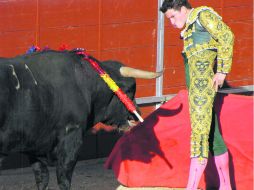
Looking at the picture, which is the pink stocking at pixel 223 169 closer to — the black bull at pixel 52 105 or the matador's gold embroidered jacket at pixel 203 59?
the matador's gold embroidered jacket at pixel 203 59

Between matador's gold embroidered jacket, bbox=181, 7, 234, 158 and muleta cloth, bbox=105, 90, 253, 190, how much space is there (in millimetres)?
840

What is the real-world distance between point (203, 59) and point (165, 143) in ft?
3.97

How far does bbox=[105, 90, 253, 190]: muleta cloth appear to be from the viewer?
7.50 meters

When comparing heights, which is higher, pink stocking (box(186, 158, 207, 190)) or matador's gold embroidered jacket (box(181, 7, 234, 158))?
matador's gold embroidered jacket (box(181, 7, 234, 158))

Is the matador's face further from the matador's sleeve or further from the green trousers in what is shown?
the green trousers

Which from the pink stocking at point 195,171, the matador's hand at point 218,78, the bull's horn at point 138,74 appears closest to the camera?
the matador's hand at point 218,78

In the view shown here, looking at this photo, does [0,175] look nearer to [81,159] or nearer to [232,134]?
[81,159]

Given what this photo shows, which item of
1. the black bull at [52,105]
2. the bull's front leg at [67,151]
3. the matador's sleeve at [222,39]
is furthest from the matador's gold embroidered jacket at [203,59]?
the bull's front leg at [67,151]

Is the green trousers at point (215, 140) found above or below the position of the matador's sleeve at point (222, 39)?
below

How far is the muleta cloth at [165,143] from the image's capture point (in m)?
7.50

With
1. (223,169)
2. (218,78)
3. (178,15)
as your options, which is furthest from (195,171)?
(178,15)

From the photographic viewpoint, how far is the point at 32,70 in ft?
21.4

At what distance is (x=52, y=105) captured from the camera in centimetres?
654

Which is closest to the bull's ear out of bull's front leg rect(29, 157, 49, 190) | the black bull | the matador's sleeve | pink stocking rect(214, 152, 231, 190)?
the black bull
